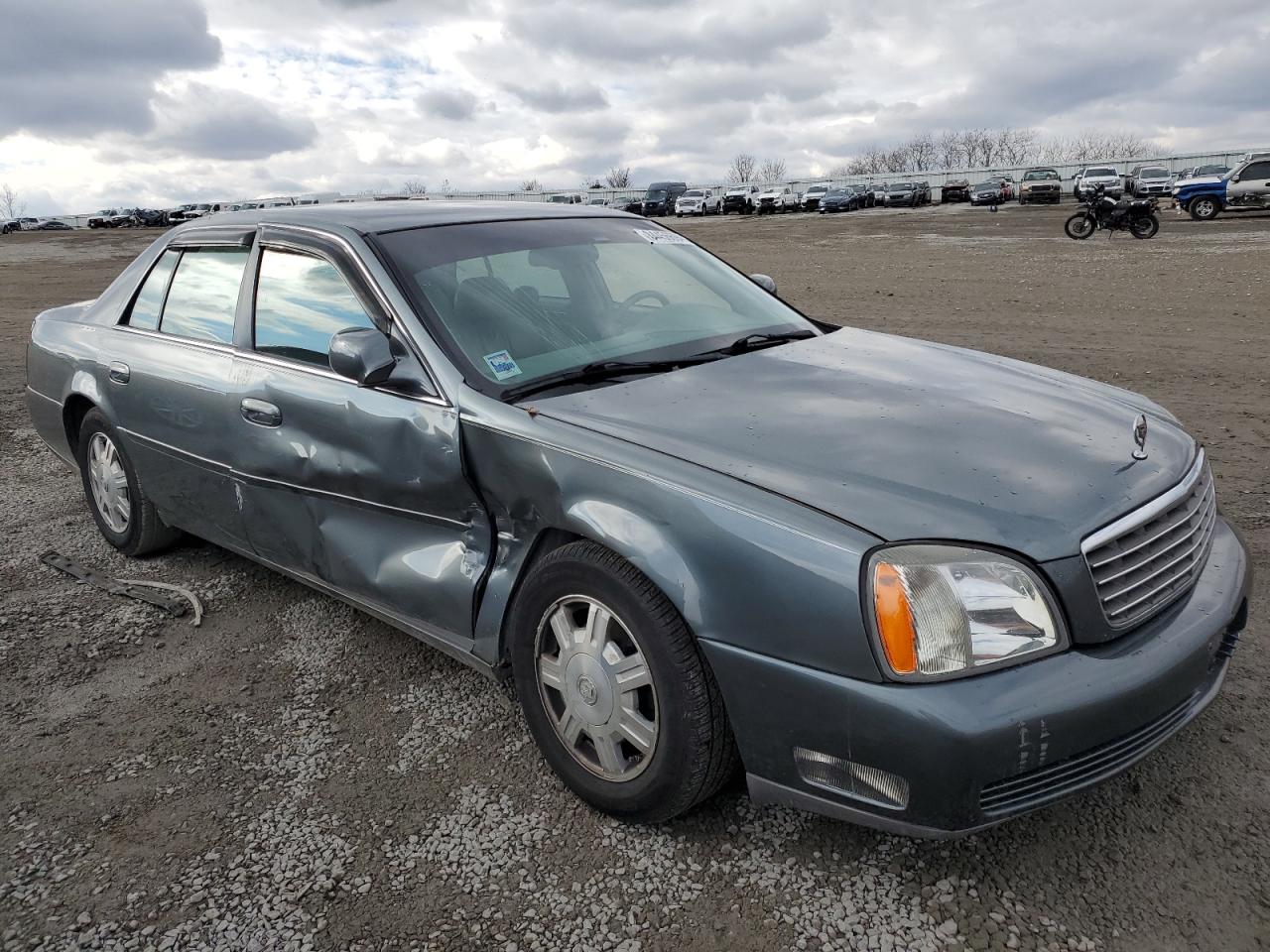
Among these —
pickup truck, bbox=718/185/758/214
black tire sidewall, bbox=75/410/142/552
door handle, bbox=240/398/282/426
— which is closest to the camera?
door handle, bbox=240/398/282/426

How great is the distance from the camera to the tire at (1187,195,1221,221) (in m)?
26.1

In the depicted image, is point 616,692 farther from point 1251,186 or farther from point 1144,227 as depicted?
point 1251,186

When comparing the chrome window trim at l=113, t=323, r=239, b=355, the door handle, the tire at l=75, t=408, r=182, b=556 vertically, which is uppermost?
the chrome window trim at l=113, t=323, r=239, b=355

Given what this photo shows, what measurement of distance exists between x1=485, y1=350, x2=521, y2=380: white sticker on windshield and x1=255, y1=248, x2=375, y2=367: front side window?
436mm

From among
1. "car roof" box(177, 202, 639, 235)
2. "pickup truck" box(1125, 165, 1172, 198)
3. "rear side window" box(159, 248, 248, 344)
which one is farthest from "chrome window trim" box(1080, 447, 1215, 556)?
"pickup truck" box(1125, 165, 1172, 198)

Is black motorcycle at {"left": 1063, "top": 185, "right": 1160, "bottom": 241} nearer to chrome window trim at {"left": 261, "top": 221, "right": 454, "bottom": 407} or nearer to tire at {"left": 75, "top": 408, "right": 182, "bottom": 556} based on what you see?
tire at {"left": 75, "top": 408, "right": 182, "bottom": 556}

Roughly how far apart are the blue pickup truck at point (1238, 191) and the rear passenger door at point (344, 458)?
28.2 m

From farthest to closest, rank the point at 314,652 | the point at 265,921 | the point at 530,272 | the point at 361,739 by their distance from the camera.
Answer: the point at 314,652, the point at 530,272, the point at 361,739, the point at 265,921

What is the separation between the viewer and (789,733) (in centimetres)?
219

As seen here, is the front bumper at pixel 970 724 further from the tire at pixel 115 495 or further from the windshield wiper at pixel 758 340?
the tire at pixel 115 495

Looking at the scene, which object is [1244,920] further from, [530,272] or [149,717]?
[149,717]

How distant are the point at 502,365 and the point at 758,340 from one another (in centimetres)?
94

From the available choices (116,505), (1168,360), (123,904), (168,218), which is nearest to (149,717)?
(123,904)

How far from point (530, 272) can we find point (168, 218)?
71152mm
